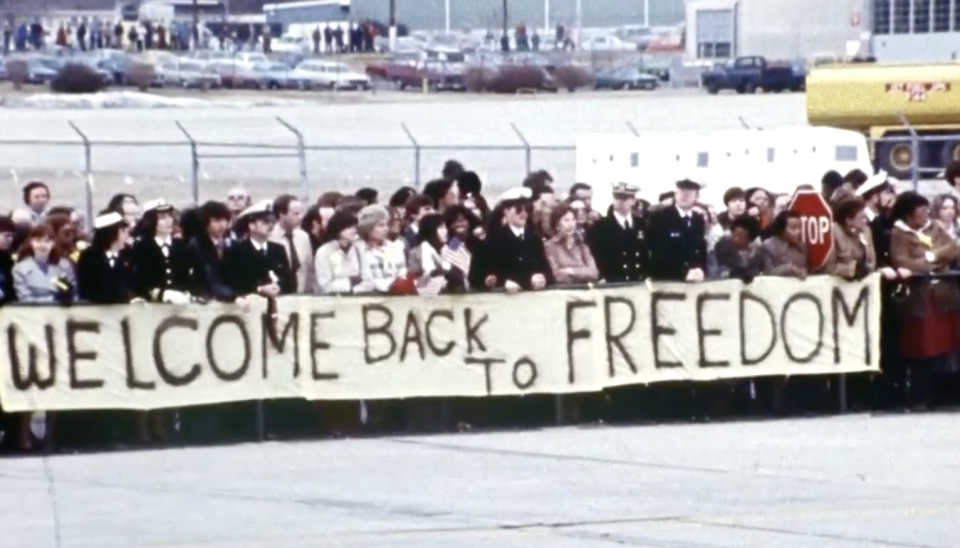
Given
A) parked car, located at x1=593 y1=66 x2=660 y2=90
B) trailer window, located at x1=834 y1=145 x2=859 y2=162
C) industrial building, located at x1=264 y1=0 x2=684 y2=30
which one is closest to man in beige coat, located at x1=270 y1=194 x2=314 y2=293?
trailer window, located at x1=834 y1=145 x2=859 y2=162

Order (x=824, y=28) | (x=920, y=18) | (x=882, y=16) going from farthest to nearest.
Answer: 1. (x=824, y=28)
2. (x=882, y=16)
3. (x=920, y=18)

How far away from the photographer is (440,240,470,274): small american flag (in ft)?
51.9

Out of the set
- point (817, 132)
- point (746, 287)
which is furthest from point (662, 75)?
point (746, 287)

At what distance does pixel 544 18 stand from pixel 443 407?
331 feet

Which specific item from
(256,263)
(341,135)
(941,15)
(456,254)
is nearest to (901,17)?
(941,15)

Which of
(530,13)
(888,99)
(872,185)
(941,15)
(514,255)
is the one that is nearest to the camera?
(514,255)

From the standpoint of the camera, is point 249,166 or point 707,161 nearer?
point 707,161

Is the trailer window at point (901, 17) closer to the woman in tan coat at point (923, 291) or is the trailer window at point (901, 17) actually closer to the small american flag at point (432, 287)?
the woman in tan coat at point (923, 291)

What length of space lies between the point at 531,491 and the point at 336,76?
241 ft

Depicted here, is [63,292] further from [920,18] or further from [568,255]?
[920,18]

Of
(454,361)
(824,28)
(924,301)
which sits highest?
(824,28)

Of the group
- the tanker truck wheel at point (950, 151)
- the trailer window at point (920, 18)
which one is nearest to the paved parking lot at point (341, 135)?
the tanker truck wheel at point (950, 151)

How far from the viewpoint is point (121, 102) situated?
7281 cm

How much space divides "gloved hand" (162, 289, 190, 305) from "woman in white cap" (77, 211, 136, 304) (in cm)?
19
